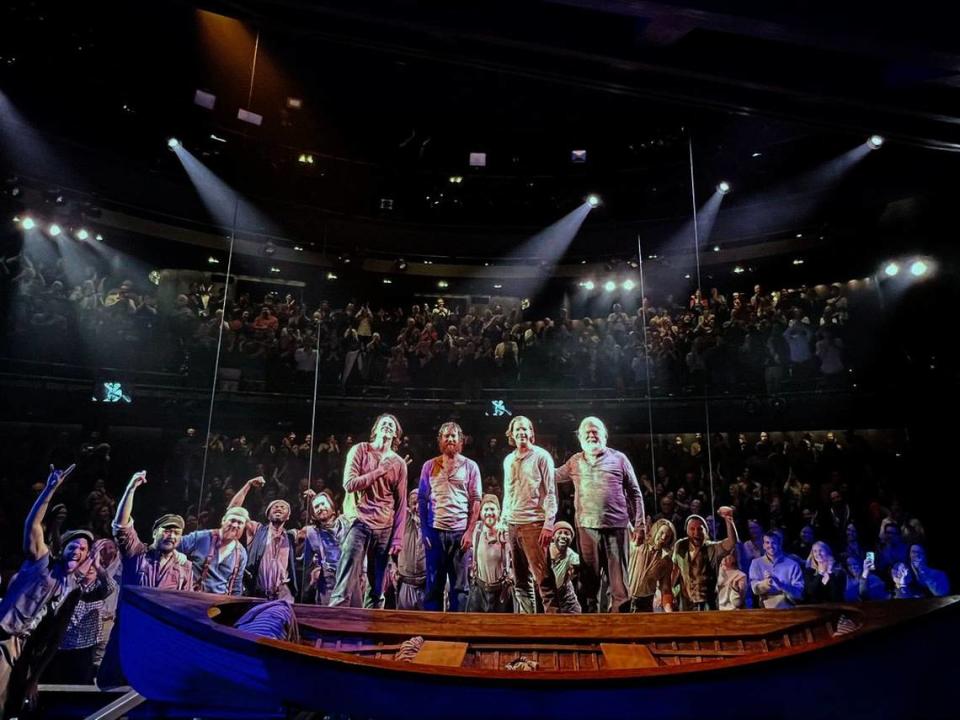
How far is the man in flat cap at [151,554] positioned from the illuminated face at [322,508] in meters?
1.72

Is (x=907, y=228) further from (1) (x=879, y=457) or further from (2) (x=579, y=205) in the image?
(2) (x=579, y=205)

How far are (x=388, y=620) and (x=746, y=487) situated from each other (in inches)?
343

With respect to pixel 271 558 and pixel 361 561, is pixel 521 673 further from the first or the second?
pixel 271 558

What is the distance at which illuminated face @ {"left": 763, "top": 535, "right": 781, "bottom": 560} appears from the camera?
733 centimetres

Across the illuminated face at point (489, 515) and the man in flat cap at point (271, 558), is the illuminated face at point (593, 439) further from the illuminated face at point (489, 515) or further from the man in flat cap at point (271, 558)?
the man in flat cap at point (271, 558)

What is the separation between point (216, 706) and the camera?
11.4ft

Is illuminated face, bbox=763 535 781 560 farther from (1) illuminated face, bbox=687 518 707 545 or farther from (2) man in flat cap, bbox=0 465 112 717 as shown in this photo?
(2) man in flat cap, bbox=0 465 112 717

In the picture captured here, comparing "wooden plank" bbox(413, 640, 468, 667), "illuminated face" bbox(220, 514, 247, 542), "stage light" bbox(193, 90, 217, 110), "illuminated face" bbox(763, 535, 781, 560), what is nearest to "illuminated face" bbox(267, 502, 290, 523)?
"illuminated face" bbox(220, 514, 247, 542)

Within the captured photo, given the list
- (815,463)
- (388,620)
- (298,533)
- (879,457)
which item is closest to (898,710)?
(388,620)

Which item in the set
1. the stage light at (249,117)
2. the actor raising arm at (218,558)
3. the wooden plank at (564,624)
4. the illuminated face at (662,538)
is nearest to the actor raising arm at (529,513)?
the illuminated face at (662,538)

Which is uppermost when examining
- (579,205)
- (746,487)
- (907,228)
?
(579,205)

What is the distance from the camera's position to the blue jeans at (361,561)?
269 inches

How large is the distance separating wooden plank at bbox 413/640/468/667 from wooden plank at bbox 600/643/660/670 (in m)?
0.99

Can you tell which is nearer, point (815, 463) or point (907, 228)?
point (815, 463)
